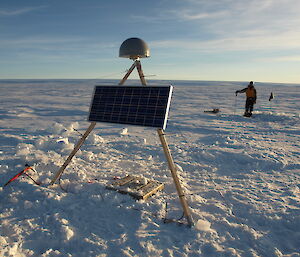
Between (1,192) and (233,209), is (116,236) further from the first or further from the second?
(1,192)

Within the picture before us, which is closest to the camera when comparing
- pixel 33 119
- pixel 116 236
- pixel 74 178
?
pixel 116 236

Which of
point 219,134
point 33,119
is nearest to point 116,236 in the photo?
point 219,134

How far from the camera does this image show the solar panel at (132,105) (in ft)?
15.5

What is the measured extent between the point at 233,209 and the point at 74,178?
14.2ft

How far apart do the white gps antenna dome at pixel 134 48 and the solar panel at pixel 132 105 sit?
704 mm

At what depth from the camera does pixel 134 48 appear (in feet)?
16.7

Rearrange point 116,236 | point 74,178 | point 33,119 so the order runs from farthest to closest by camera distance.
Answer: point 33,119 → point 74,178 → point 116,236

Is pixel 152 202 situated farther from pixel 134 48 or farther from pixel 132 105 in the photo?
pixel 134 48

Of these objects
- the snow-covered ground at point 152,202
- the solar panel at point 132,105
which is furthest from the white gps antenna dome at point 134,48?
the snow-covered ground at point 152,202

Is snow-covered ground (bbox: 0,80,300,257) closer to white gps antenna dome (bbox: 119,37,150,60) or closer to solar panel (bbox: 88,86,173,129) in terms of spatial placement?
solar panel (bbox: 88,86,173,129)

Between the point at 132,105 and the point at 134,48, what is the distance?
1.22 meters

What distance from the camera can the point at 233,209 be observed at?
5.63 m

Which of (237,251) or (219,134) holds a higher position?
(219,134)

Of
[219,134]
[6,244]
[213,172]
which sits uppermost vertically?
[219,134]
